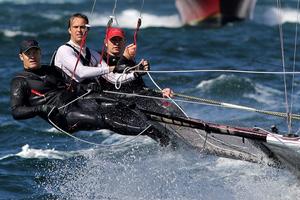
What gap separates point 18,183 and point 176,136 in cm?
220

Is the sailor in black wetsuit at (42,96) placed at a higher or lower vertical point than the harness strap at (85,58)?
lower

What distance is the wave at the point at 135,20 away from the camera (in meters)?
28.5

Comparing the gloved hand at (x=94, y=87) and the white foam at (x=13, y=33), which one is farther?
the white foam at (x=13, y=33)

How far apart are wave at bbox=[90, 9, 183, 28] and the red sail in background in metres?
0.33

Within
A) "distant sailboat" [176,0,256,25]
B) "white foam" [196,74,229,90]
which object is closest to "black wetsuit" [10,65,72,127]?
"white foam" [196,74,229,90]

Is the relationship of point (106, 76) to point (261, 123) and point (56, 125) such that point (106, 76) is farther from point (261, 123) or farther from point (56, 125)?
point (261, 123)

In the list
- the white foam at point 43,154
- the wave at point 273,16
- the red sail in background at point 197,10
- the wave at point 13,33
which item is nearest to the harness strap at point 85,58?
the white foam at point 43,154

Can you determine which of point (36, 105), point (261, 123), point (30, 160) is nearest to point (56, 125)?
point (36, 105)

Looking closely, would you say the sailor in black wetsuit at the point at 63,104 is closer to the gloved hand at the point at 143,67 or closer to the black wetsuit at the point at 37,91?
the black wetsuit at the point at 37,91

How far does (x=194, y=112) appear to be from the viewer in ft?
44.4

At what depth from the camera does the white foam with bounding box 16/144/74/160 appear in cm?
1123

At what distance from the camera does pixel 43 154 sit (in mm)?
11359

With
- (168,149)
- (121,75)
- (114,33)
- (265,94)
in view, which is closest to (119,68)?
(121,75)

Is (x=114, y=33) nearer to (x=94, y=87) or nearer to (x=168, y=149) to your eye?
(x=94, y=87)
